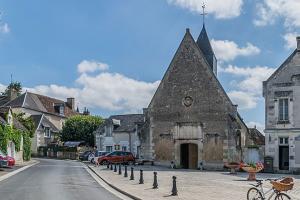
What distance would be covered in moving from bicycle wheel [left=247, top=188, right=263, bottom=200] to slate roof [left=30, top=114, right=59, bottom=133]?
2419 inches

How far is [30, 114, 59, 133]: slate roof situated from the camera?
7531cm

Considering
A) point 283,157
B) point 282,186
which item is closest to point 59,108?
point 283,157

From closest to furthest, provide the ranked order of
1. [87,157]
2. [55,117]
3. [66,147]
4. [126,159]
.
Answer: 1. [126,159]
2. [87,157]
3. [66,147]
4. [55,117]

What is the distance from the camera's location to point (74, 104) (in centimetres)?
9838

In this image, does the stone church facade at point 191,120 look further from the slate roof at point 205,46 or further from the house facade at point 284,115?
the slate roof at point 205,46

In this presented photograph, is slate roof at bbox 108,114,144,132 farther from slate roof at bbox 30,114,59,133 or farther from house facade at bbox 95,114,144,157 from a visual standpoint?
slate roof at bbox 30,114,59,133

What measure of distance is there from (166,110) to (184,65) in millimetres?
4174

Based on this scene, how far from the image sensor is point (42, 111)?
82688 millimetres

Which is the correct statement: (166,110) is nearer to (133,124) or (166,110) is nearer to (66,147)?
(133,124)

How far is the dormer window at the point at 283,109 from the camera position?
36.6 meters

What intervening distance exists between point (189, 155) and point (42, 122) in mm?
38495

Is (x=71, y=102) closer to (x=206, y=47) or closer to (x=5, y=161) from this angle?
(x=206, y=47)

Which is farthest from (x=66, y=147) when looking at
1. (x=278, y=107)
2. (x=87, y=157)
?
(x=278, y=107)

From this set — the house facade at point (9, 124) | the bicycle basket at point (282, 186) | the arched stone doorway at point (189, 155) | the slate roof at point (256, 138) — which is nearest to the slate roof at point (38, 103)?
the house facade at point (9, 124)
